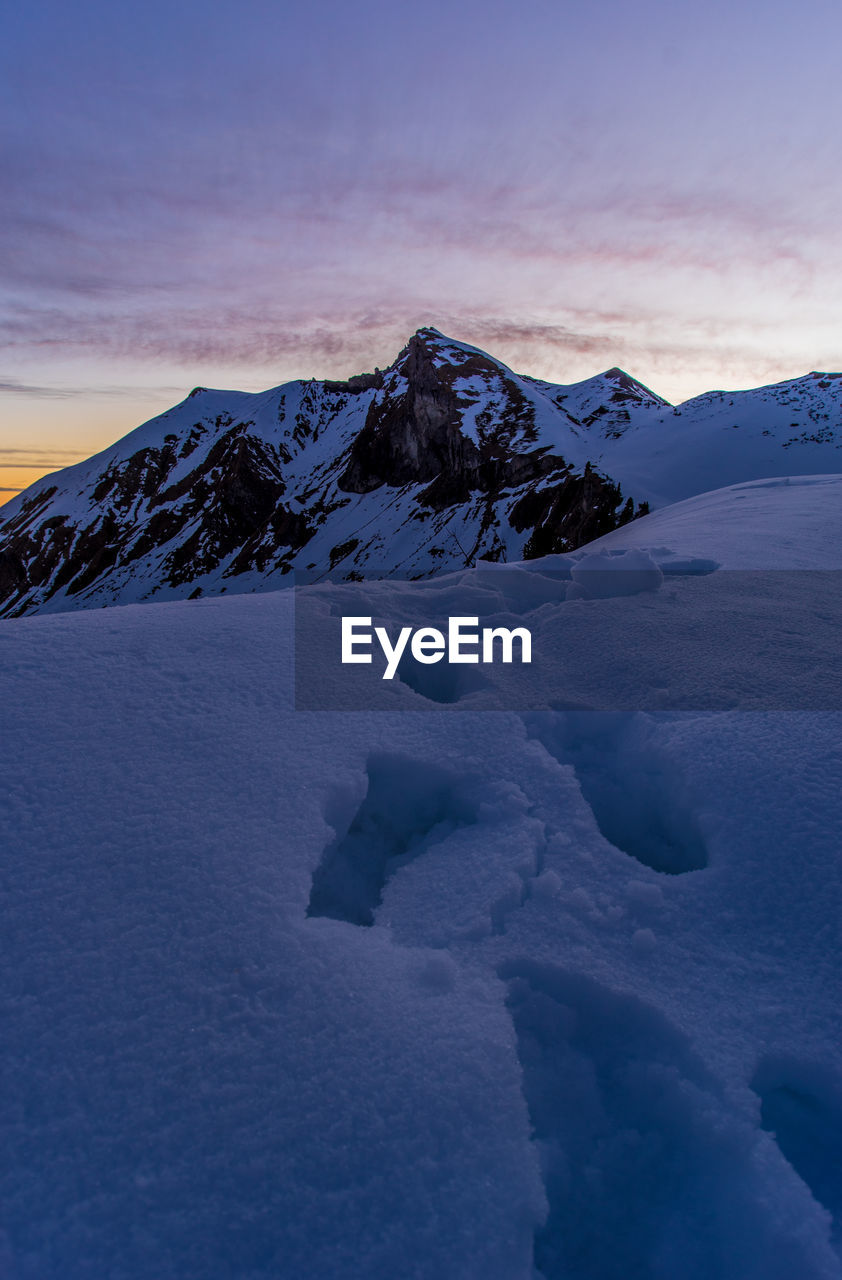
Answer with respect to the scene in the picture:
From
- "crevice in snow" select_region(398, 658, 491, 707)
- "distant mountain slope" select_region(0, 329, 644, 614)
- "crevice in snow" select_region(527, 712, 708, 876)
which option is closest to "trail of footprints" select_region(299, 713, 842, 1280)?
"crevice in snow" select_region(527, 712, 708, 876)

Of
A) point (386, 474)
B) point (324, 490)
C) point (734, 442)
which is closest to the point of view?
point (734, 442)

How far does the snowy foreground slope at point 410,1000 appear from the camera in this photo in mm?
2000

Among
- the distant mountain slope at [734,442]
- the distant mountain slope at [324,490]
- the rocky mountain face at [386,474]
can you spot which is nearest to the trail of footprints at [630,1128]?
the rocky mountain face at [386,474]

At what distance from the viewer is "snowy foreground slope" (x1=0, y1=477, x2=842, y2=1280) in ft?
6.56

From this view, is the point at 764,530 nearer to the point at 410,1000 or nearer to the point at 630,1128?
the point at 630,1128

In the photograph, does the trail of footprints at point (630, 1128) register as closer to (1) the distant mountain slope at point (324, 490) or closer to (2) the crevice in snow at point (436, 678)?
(2) the crevice in snow at point (436, 678)

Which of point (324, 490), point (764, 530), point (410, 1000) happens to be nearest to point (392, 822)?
point (410, 1000)

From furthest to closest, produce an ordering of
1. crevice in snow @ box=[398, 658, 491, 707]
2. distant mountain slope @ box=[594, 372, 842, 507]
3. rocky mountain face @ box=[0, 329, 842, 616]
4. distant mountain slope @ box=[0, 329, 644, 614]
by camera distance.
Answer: distant mountain slope @ box=[0, 329, 644, 614] < rocky mountain face @ box=[0, 329, 842, 616] < distant mountain slope @ box=[594, 372, 842, 507] < crevice in snow @ box=[398, 658, 491, 707]

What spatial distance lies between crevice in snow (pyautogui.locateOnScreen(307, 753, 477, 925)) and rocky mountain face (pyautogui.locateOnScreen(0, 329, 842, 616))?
46.6m

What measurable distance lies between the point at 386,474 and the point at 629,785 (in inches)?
4302

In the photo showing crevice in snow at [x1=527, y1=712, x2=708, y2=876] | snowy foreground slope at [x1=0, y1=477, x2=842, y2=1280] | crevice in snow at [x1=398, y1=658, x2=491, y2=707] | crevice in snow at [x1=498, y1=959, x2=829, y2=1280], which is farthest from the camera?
crevice in snow at [x1=398, y1=658, x2=491, y2=707]

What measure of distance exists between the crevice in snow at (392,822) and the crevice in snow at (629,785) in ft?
2.88

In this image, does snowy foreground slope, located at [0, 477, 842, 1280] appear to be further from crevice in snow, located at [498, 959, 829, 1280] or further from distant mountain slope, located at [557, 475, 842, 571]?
distant mountain slope, located at [557, 475, 842, 571]

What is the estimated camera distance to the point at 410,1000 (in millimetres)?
2615
